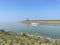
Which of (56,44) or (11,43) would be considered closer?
(11,43)

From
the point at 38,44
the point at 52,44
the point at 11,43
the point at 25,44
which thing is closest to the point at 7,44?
the point at 11,43

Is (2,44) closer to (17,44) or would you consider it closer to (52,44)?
(17,44)

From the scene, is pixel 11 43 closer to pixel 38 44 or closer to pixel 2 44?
pixel 2 44

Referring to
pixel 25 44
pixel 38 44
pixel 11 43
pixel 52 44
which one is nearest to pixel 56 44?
pixel 52 44

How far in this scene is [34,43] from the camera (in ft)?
19.7

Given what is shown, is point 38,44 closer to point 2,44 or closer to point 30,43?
point 30,43

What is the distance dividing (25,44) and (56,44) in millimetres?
1078

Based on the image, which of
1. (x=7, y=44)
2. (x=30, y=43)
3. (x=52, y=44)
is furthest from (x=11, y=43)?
(x=52, y=44)

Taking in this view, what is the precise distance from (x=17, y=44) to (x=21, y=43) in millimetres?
Answer: 220

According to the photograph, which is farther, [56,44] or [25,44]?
[56,44]

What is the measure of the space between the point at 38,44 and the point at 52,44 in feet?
1.56

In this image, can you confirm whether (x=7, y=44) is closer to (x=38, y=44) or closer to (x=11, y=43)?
(x=11, y=43)

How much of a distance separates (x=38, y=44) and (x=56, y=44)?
673 mm

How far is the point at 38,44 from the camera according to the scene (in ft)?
19.0
